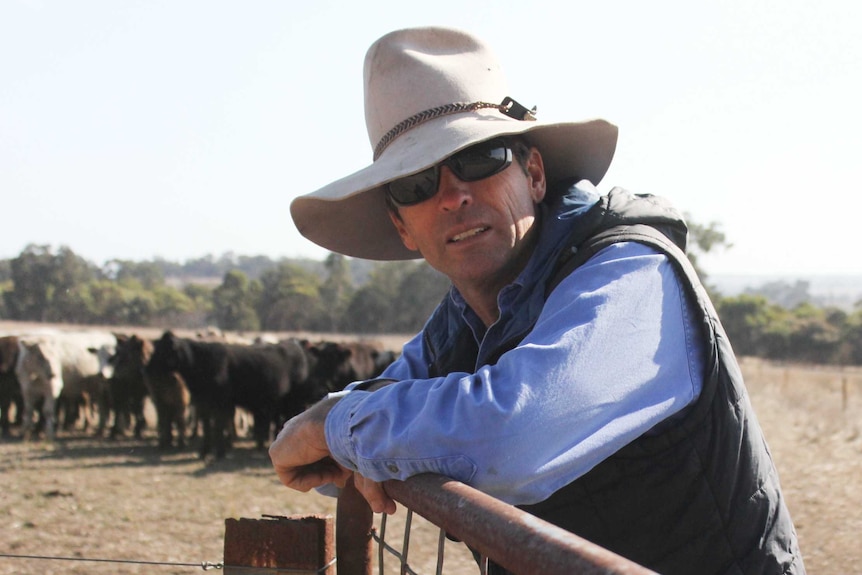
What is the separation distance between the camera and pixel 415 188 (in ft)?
6.13

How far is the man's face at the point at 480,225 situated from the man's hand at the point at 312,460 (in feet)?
1.36

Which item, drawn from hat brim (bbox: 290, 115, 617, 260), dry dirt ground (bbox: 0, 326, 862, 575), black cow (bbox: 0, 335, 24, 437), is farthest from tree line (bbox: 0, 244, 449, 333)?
hat brim (bbox: 290, 115, 617, 260)

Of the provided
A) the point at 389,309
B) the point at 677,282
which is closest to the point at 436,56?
the point at 677,282

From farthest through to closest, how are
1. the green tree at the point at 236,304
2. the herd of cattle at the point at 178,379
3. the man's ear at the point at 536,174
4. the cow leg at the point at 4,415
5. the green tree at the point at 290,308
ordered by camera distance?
1. the green tree at the point at 290,308
2. the green tree at the point at 236,304
3. the cow leg at the point at 4,415
4. the herd of cattle at the point at 178,379
5. the man's ear at the point at 536,174

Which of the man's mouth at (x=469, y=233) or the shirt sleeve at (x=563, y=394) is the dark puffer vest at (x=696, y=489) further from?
the man's mouth at (x=469, y=233)

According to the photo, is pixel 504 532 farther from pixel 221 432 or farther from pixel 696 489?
pixel 221 432

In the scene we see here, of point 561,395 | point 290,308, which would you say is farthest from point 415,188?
point 290,308

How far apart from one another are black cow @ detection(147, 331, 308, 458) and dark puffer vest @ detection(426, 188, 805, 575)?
39.6ft

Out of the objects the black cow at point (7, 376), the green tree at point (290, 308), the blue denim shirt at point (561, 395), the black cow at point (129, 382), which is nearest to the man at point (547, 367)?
the blue denim shirt at point (561, 395)

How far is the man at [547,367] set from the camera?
132 centimetres

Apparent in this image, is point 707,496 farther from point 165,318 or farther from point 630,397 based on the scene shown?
point 165,318

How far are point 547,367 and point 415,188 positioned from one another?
0.69m

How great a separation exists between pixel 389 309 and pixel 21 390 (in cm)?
3912

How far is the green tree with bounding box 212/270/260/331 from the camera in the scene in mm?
51562
